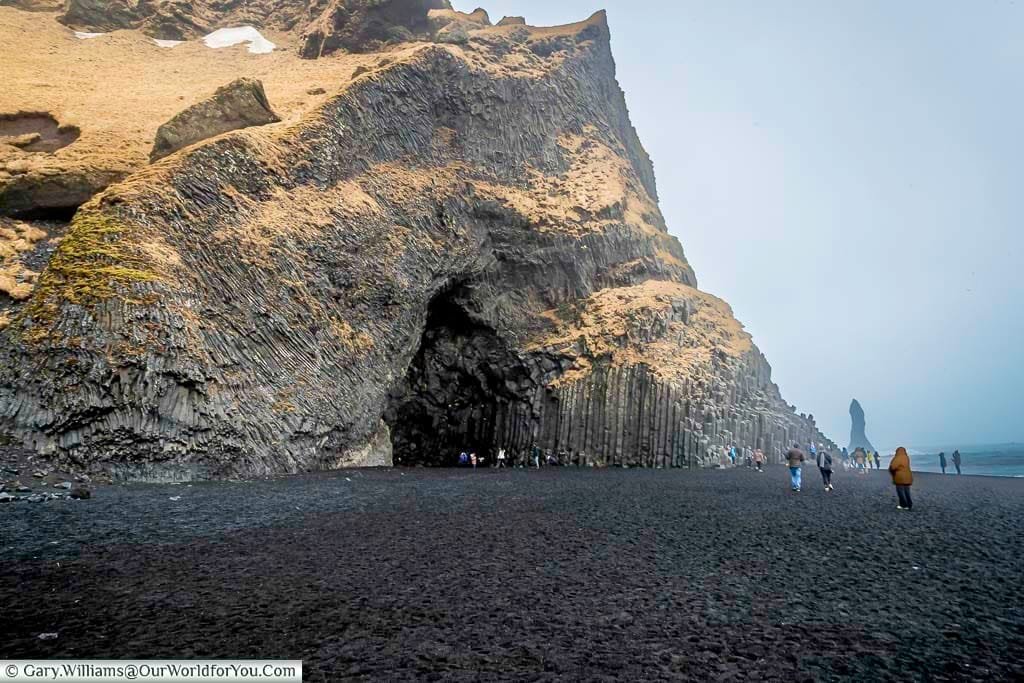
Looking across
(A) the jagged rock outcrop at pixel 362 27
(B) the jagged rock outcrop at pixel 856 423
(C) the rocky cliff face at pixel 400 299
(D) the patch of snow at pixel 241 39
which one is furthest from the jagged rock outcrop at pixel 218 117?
(B) the jagged rock outcrop at pixel 856 423

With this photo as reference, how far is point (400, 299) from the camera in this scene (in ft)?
105

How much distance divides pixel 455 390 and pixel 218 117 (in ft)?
72.6

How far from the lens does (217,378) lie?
880 inches

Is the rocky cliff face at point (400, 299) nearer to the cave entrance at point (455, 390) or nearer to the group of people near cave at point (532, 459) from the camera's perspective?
the cave entrance at point (455, 390)

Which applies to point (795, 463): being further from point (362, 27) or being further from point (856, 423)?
point (856, 423)

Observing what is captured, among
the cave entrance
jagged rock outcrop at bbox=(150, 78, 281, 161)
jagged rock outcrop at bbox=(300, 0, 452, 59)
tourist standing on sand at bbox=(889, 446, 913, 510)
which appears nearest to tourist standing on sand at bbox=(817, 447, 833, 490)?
tourist standing on sand at bbox=(889, 446, 913, 510)

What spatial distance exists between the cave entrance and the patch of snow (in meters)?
34.0

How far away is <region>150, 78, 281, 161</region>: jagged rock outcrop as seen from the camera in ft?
94.4

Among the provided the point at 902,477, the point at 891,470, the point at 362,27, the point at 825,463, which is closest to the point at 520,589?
the point at 902,477

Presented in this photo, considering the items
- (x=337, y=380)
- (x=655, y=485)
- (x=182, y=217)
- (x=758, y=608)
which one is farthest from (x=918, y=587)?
(x=182, y=217)

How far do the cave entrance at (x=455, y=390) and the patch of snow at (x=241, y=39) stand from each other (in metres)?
34.0

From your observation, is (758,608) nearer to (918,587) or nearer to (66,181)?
(918,587)

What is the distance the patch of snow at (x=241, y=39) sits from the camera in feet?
175

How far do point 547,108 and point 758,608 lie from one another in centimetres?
4510
